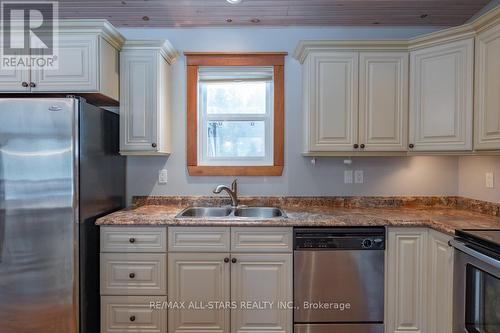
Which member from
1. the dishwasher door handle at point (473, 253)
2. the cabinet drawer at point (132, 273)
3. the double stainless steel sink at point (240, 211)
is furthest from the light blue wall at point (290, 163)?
the dishwasher door handle at point (473, 253)

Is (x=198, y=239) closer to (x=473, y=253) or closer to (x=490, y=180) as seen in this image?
(x=473, y=253)

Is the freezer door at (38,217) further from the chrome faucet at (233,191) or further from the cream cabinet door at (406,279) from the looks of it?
the cream cabinet door at (406,279)

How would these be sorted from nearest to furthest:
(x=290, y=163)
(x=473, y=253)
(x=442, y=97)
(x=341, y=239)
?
(x=473, y=253) < (x=341, y=239) < (x=442, y=97) < (x=290, y=163)

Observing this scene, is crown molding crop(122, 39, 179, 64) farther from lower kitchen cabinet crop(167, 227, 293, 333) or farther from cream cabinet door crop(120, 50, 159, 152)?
lower kitchen cabinet crop(167, 227, 293, 333)

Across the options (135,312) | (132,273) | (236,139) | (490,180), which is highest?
(236,139)

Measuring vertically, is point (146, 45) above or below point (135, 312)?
above

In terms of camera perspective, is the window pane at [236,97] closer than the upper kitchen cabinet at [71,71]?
No

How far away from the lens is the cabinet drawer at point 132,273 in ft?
6.68

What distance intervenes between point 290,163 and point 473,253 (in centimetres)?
146

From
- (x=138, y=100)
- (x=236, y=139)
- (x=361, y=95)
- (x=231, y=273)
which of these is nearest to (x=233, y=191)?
(x=236, y=139)

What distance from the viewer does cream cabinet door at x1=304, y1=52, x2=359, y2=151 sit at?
90.8 inches

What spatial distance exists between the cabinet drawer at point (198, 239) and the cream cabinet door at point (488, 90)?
1.81 meters

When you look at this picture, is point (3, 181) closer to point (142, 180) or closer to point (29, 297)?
point (29, 297)

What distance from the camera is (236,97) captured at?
2723 millimetres
